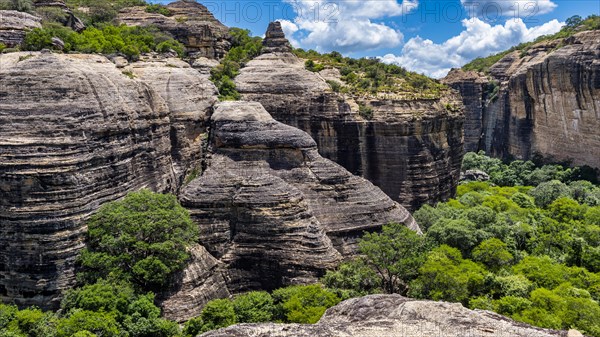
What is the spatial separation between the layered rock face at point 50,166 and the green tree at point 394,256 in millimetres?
14485

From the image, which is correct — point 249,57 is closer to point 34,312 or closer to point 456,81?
point 34,312

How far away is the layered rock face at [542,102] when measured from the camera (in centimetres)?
5569

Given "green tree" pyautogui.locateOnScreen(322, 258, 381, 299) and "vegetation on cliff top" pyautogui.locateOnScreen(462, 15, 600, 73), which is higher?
"vegetation on cliff top" pyautogui.locateOnScreen(462, 15, 600, 73)

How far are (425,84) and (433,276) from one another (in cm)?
2734

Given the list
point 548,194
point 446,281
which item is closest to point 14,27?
point 446,281

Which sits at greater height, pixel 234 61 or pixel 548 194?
pixel 234 61

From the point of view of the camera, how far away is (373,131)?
38.8 m

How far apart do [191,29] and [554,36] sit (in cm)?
6400

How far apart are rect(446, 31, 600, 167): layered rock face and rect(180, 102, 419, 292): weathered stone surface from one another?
128 ft

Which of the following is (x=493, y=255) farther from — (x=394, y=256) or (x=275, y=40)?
(x=275, y=40)

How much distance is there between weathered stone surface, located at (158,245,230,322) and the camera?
22844 mm

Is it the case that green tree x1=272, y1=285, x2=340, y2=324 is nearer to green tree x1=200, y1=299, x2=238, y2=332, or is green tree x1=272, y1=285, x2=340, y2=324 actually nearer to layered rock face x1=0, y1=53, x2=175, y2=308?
green tree x1=200, y1=299, x2=238, y2=332

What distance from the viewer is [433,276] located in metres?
23.7

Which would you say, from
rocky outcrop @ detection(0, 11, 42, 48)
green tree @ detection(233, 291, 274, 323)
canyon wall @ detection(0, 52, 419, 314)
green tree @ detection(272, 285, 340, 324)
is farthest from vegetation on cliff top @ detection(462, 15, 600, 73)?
rocky outcrop @ detection(0, 11, 42, 48)
